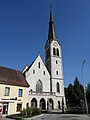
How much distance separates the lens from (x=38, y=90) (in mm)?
40594

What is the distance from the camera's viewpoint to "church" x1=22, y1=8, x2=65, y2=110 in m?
38.4

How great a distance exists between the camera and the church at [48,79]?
1511 inches

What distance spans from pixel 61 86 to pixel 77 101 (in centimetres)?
2312

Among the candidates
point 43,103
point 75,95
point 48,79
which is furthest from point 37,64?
point 75,95

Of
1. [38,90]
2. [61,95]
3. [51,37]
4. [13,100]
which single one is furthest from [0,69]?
[51,37]

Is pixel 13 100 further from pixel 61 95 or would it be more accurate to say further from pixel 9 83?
pixel 61 95

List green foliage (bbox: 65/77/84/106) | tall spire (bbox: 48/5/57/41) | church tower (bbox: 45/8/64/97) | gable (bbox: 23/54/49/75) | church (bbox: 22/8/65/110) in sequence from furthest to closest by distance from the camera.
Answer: green foliage (bbox: 65/77/84/106)
tall spire (bbox: 48/5/57/41)
church tower (bbox: 45/8/64/97)
gable (bbox: 23/54/49/75)
church (bbox: 22/8/65/110)

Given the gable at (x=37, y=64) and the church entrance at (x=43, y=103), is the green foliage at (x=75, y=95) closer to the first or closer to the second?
the church entrance at (x=43, y=103)

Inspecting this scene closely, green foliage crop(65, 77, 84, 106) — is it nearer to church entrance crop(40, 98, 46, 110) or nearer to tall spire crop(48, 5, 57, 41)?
church entrance crop(40, 98, 46, 110)

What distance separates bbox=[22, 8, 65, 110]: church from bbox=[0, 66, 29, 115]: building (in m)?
7.67

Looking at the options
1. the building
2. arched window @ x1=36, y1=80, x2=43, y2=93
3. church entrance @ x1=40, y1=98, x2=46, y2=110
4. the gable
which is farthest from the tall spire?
the building

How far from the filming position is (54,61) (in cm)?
4709

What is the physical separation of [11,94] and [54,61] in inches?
917

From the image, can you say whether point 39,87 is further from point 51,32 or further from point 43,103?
point 51,32
